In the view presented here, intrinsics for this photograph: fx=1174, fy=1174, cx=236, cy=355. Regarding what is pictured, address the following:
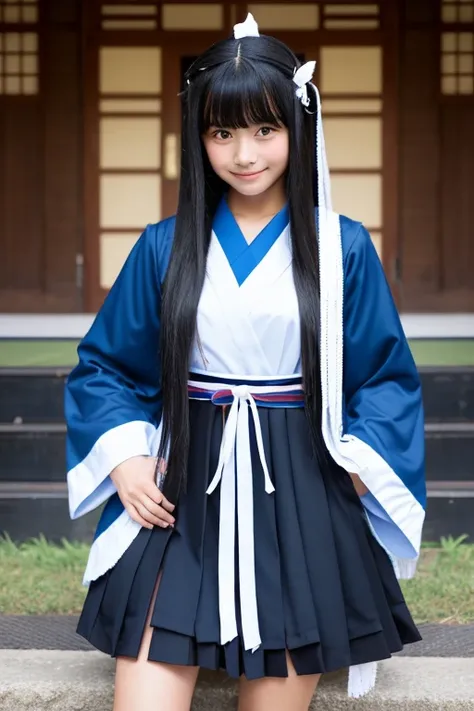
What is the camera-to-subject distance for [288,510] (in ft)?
6.73

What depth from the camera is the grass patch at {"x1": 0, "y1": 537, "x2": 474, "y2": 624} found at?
3.11 meters

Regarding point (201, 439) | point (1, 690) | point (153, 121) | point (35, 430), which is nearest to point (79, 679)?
point (1, 690)

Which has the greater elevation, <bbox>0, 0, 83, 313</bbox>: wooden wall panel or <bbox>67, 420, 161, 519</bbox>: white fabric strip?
<bbox>0, 0, 83, 313</bbox>: wooden wall panel

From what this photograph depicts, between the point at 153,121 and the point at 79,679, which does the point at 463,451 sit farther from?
the point at 153,121

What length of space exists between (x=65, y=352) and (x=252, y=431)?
3.44 meters

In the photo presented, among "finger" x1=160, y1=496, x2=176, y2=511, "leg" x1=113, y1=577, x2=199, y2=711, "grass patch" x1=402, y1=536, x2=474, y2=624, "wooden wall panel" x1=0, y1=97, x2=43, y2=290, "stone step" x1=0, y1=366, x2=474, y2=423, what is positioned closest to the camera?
"leg" x1=113, y1=577, x2=199, y2=711

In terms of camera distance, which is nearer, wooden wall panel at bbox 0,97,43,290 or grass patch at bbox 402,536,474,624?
grass patch at bbox 402,536,474,624

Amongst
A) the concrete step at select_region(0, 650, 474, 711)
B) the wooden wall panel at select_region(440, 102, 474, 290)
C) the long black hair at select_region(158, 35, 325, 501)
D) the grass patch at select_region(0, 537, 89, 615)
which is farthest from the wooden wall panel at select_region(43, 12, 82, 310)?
the long black hair at select_region(158, 35, 325, 501)

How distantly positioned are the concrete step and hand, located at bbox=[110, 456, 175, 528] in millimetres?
510

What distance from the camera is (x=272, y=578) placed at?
2025 millimetres

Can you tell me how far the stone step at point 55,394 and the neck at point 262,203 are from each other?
237 centimetres

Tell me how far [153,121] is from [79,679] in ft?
18.9

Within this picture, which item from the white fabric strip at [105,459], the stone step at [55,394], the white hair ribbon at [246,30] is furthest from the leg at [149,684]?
the stone step at [55,394]

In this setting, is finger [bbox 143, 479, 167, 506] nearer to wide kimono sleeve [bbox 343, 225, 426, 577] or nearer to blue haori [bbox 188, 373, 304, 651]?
blue haori [bbox 188, 373, 304, 651]
